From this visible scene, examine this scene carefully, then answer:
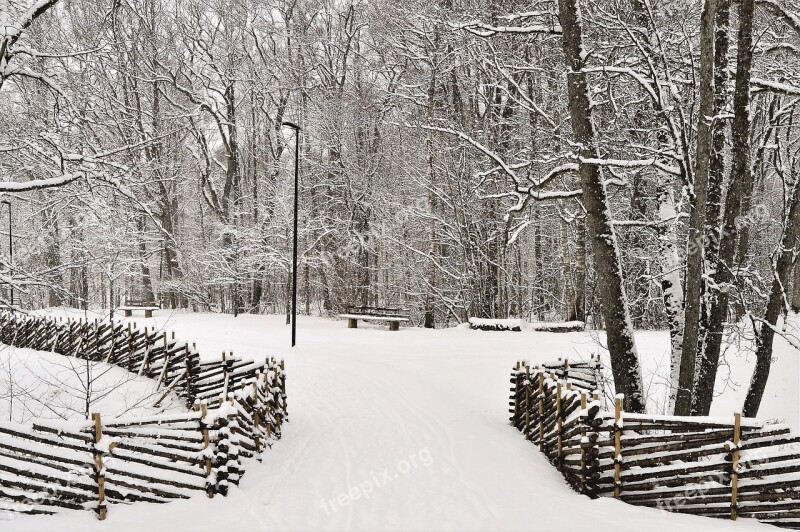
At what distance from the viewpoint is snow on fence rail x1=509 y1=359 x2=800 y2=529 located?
5672mm

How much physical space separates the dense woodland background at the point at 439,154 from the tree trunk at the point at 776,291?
0.15 feet

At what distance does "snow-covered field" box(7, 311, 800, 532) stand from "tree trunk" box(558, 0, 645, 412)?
1.79m

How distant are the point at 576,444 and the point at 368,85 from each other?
25.2m

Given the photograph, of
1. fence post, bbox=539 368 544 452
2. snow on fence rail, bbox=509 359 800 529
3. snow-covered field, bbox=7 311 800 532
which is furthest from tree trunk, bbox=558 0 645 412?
snow-covered field, bbox=7 311 800 532

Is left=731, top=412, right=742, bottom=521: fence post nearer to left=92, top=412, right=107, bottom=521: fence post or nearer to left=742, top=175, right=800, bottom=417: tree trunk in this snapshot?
left=742, top=175, right=800, bottom=417: tree trunk

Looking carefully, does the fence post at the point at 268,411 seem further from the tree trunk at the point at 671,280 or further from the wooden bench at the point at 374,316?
the wooden bench at the point at 374,316

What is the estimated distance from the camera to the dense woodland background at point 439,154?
803 centimetres

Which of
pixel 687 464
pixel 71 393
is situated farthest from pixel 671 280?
pixel 71 393

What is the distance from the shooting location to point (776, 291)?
891cm

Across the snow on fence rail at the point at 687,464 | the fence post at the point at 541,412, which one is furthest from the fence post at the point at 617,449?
the fence post at the point at 541,412

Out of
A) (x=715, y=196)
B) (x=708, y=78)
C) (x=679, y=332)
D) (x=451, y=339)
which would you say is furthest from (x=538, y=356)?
(x=708, y=78)

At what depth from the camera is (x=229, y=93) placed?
34.0m

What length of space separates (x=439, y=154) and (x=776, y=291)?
16785 mm

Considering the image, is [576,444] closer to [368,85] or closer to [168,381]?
[168,381]
